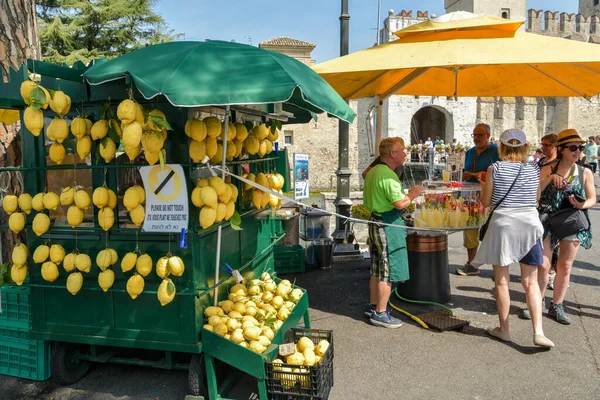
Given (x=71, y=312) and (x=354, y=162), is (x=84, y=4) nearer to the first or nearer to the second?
(x=354, y=162)

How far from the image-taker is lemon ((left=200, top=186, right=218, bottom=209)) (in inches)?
122

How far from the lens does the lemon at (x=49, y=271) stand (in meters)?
3.32

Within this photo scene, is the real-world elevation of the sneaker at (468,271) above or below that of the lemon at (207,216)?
below

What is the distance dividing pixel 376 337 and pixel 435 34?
2.97 meters

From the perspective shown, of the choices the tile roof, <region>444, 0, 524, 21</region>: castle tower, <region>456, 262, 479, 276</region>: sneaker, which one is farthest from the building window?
<region>456, 262, 479, 276</region>: sneaker

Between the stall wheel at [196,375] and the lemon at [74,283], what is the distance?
908mm

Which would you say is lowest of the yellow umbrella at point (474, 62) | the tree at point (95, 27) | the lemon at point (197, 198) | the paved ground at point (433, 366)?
the paved ground at point (433, 366)

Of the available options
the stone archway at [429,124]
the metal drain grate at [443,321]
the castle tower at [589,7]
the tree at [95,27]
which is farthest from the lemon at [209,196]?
the castle tower at [589,7]

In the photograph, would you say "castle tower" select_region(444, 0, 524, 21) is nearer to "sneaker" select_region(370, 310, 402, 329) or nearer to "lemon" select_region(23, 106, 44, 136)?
"sneaker" select_region(370, 310, 402, 329)

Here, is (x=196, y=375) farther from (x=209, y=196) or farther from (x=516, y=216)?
(x=516, y=216)

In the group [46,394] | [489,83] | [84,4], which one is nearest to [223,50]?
[46,394]

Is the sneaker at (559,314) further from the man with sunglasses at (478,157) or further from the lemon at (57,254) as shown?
the lemon at (57,254)

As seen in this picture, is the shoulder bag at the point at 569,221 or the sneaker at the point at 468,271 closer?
the shoulder bag at the point at 569,221

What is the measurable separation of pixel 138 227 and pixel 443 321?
3091mm
